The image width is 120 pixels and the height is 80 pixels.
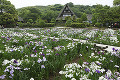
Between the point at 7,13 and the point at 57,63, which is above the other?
the point at 7,13

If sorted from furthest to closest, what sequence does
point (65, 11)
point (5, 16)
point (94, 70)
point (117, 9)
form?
point (65, 11) → point (5, 16) → point (117, 9) → point (94, 70)

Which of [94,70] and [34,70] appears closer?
[94,70]

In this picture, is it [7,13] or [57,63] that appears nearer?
[57,63]

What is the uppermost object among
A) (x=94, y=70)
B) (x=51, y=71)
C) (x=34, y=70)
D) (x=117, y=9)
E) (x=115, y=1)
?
(x=115, y=1)

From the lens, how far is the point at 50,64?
3.01m

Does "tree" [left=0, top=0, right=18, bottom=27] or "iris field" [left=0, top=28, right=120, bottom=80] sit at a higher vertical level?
"tree" [left=0, top=0, right=18, bottom=27]

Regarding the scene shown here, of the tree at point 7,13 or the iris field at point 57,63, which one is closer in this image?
the iris field at point 57,63

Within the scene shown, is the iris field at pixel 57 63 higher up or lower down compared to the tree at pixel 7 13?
lower down

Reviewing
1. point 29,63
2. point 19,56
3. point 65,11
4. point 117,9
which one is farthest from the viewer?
point 65,11

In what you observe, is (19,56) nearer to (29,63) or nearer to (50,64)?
(29,63)

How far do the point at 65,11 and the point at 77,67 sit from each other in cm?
3792

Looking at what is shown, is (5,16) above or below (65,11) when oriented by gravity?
below

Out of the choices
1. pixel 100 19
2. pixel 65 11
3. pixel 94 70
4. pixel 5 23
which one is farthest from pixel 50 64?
pixel 65 11

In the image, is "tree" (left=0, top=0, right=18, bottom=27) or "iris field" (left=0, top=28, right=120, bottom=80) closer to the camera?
"iris field" (left=0, top=28, right=120, bottom=80)
